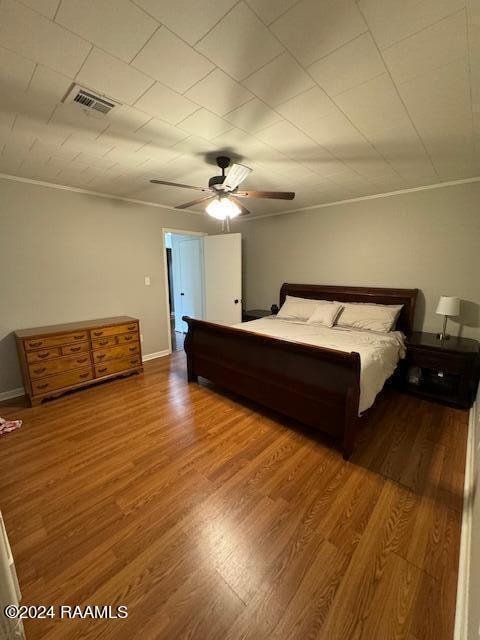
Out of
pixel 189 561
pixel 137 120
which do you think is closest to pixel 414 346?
pixel 189 561

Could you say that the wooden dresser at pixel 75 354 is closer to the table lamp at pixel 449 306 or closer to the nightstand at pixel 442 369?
the nightstand at pixel 442 369

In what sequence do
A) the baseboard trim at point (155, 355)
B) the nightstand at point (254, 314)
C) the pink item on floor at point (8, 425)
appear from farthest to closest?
1. the nightstand at point (254, 314)
2. the baseboard trim at point (155, 355)
3. the pink item on floor at point (8, 425)

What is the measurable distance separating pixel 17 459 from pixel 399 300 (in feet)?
14.1

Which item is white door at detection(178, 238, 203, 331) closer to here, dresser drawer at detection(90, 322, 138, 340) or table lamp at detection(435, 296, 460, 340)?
dresser drawer at detection(90, 322, 138, 340)

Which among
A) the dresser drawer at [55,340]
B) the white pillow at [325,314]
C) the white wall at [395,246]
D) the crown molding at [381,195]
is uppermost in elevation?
the crown molding at [381,195]

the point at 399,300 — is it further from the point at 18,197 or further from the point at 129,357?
the point at 18,197

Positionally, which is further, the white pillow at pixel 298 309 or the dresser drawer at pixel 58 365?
the white pillow at pixel 298 309

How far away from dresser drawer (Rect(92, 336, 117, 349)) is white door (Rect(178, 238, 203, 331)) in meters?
2.23

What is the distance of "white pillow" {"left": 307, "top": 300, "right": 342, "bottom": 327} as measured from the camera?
342 centimetres

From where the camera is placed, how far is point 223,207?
2.46 metres

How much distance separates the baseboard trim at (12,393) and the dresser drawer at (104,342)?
964mm

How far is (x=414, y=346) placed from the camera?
9.45 ft

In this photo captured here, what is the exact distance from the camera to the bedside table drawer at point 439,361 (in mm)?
2648

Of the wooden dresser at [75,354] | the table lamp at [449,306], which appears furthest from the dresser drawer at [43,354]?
the table lamp at [449,306]
